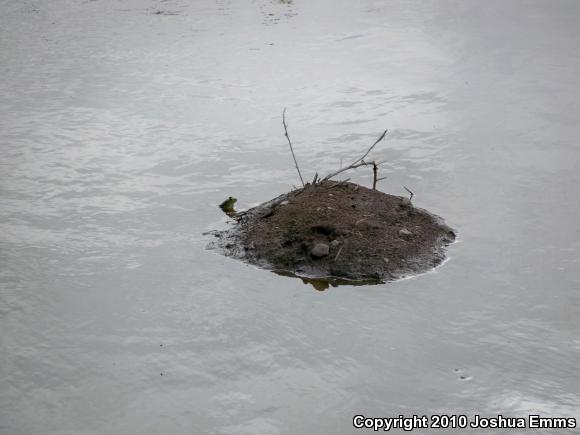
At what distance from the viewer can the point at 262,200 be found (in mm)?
4199

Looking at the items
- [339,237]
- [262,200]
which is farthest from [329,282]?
[262,200]

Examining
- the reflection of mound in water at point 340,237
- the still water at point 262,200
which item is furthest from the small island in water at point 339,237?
the still water at point 262,200

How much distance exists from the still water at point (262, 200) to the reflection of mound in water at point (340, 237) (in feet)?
0.34

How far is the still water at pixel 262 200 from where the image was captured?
2.74 meters

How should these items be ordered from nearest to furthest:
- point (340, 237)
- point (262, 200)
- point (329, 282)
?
point (329, 282) < point (340, 237) < point (262, 200)

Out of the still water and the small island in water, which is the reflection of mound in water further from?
the still water

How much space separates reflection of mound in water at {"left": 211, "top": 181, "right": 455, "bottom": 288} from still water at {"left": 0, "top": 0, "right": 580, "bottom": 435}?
0.10 m

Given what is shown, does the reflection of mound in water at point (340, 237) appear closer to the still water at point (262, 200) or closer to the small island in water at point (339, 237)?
the small island in water at point (339, 237)

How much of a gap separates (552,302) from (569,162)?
1.72 meters

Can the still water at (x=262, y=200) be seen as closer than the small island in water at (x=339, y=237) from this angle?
Yes

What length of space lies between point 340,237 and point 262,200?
0.86 m

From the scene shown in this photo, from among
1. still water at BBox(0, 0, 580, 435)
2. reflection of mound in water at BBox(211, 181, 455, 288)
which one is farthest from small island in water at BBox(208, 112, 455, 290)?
still water at BBox(0, 0, 580, 435)

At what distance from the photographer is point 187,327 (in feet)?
10.3

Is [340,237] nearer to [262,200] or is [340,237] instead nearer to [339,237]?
[339,237]
